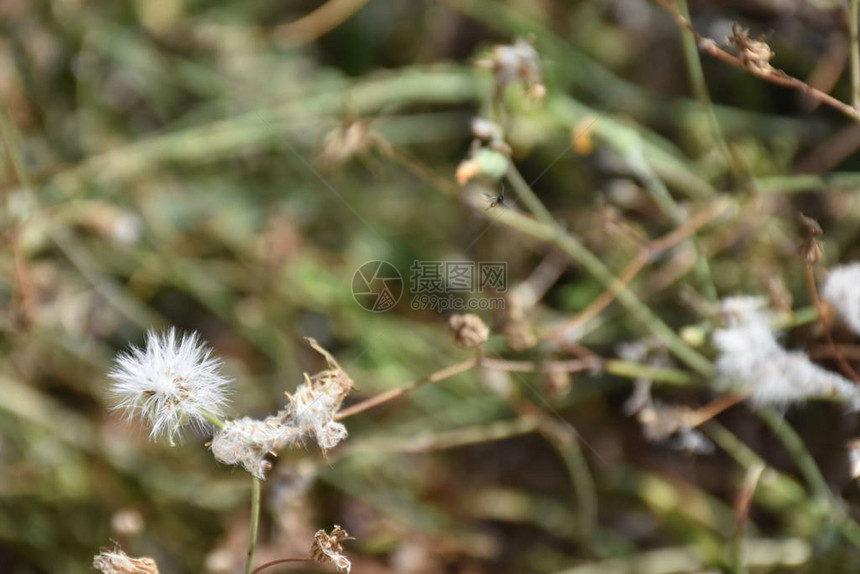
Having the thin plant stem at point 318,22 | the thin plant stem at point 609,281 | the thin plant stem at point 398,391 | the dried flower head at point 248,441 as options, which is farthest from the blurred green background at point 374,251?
the dried flower head at point 248,441

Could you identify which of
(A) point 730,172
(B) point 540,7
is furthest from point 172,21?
(A) point 730,172

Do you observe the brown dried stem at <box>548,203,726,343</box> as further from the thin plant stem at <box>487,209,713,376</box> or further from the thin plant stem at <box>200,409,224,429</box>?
the thin plant stem at <box>200,409,224,429</box>

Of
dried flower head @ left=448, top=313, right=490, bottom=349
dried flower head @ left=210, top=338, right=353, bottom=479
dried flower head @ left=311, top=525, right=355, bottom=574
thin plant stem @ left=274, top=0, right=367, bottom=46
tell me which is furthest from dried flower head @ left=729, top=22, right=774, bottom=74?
thin plant stem @ left=274, top=0, right=367, bottom=46

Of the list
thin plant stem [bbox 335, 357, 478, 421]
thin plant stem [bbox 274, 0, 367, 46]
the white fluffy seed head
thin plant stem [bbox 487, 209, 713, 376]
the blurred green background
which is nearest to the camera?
thin plant stem [bbox 335, 357, 478, 421]

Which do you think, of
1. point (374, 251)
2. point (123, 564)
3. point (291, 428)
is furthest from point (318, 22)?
point (123, 564)

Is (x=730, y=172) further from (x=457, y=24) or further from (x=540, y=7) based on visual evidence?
(x=457, y=24)

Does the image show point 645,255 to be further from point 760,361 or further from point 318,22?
point 318,22

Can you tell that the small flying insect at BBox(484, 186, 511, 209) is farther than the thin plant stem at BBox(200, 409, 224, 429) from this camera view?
Yes
